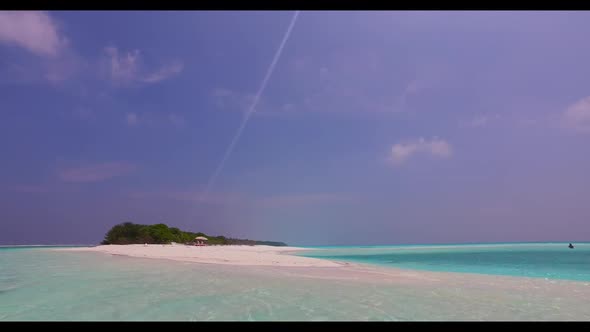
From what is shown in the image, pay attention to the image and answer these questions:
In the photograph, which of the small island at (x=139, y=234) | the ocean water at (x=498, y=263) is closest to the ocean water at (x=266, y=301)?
the ocean water at (x=498, y=263)

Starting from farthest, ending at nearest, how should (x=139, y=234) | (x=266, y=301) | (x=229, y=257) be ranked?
(x=139, y=234)
(x=229, y=257)
(x=266, y=301)

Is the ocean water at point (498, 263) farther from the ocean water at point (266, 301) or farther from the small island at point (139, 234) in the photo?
the small island at point (139, 234)

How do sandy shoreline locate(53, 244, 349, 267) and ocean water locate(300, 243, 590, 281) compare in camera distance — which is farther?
sandy shoreline locate(53, 244, 349, 267)

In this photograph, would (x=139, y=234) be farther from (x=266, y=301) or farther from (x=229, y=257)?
(x=266, y=301)

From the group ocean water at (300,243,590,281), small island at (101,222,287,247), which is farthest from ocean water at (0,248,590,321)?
small island at (101,222,287,247)

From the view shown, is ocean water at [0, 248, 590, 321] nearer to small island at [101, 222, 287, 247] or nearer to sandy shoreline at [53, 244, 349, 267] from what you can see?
sandy shoreline at [53, 244, 349, 267]

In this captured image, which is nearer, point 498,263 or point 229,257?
point 229,257

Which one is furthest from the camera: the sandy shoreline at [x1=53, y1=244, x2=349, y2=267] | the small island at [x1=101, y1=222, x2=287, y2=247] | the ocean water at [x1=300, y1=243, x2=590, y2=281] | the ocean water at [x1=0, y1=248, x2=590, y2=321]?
the small island at [x1=101, y1=222, x2=287, y2=247]

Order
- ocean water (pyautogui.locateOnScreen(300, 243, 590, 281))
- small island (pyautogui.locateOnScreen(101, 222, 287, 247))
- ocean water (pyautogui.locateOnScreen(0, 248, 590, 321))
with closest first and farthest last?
1. ocean water (pyautogui.locateOnScreen(0, 248, 590, 321))
2. ocean water (pyautogui.locateOnScreen(300, 243, 590, 281))
3. small island (pyautogui.locateOnScreen(101, 222, 287, 247))

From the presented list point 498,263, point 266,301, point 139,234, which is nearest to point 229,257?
point 266,301

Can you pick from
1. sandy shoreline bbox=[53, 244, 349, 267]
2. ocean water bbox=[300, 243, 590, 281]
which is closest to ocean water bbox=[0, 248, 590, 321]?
ocean water bbox=[300, 243, 590, 281]
